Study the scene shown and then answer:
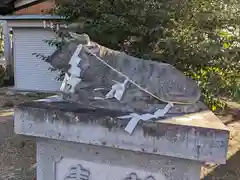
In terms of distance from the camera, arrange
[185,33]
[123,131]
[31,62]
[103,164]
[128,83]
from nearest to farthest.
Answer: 1. [123,131]
2. [103,164]
3. [128,83]
4. [185,33]
5. [31,62]

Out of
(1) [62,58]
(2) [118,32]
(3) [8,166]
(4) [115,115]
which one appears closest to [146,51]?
(2) [118,32]

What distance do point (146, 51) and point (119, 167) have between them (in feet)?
6.99

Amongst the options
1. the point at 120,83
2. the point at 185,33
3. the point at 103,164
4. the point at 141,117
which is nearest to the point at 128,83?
the point at 120,83

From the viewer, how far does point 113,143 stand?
2418mm

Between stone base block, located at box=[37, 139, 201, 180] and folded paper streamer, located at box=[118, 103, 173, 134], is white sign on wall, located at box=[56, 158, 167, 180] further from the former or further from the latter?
folded paper streamer, located at box=[118, 103, 173, 134]

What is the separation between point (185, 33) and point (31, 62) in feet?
28.4

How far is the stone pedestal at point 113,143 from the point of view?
2248 mm

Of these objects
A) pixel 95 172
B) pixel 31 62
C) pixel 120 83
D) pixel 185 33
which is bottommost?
pixel 31 62

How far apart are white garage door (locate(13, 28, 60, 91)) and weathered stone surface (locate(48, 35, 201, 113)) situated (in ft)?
27.3

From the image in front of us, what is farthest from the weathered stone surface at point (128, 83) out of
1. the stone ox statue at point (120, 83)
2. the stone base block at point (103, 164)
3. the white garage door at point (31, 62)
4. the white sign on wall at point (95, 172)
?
the white garage door at point (31, 62)

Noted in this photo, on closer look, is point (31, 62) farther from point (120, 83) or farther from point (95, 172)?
point (95, 172)

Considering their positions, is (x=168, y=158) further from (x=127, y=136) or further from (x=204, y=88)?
(x=204, y=88)

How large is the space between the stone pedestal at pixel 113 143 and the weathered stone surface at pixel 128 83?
0.59 ft

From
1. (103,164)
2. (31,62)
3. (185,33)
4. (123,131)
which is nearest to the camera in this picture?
(123,131)
